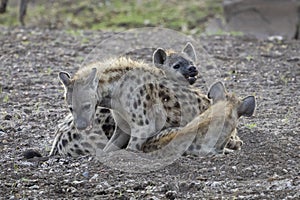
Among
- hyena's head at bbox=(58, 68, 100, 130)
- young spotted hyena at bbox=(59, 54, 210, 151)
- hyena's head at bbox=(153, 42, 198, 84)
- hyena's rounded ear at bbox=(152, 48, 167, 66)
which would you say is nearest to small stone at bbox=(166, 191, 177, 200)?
young spotted hyena at bbox=(59, 54, 210, 151)

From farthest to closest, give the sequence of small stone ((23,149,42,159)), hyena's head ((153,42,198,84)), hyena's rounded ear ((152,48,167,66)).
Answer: hyena's rounded ear ((152,48,167,66)) < hyena's head ((153,42,198,84)) < small stone ((23,149,42,159))

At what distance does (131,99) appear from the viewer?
6.03 meters

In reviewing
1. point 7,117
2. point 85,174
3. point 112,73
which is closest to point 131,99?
point 112,73

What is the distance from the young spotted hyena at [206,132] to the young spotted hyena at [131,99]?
158mm

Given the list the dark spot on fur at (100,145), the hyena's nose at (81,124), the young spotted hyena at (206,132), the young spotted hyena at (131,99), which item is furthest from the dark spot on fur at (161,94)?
the hyena's nose at (81,124)

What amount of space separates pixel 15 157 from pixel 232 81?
3.13 m

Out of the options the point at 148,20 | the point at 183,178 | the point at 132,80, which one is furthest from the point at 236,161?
the point at 148,20

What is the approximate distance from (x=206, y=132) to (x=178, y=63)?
1.38 m

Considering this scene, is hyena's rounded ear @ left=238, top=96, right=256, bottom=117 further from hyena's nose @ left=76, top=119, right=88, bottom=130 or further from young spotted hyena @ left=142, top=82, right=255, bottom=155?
hyena's nose @ left=76, top=119, right=88, bottom=130

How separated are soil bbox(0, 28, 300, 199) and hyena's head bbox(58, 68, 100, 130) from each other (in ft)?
0.94

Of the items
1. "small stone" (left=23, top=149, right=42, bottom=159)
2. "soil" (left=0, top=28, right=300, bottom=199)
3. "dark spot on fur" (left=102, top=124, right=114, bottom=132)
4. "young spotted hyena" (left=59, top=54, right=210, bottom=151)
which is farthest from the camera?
"dark spot on fur" (left=102, top=124, right=114, bottom=132)

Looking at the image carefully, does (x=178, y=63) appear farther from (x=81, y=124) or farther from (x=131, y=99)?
(x=81, y=124)

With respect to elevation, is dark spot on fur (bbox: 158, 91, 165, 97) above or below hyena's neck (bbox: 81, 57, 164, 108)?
below

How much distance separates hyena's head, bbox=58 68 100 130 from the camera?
5.87 meters
